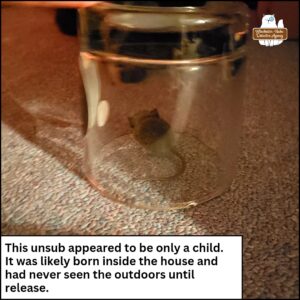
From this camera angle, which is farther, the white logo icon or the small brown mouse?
the small brown mouse

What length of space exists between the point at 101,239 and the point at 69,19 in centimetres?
104

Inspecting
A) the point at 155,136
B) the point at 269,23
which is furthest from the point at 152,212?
the point at 269,23

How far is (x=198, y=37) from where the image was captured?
22.8 inches

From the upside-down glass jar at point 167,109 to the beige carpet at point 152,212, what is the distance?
30 mm

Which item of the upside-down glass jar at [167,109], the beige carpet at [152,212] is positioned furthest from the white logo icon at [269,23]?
the beige carpet at [152,212]

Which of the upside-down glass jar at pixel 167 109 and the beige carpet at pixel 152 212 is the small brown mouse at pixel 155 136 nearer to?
the upside-down glass jar at pixel 167 109

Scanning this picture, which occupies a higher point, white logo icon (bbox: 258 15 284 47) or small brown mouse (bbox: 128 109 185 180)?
white logo icon (bbox: 258 15 284 47)

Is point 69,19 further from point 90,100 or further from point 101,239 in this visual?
point 101,239

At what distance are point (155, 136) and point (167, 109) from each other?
172 mm

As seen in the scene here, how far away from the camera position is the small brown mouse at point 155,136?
2.25 ft

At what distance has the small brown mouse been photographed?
0.69 metres

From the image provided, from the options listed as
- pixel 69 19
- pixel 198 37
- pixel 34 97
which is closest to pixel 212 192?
pixel 198 37

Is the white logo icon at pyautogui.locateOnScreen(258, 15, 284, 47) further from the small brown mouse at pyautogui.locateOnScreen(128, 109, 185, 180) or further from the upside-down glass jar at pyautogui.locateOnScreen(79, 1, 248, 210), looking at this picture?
the small brown mouse at pyautogui.locateOnScreen(128, 109, 185, 180)

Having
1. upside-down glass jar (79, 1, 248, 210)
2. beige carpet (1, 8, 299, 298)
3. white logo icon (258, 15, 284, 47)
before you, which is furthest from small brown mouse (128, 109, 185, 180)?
white logo icon (258, 15, 284, 47)
